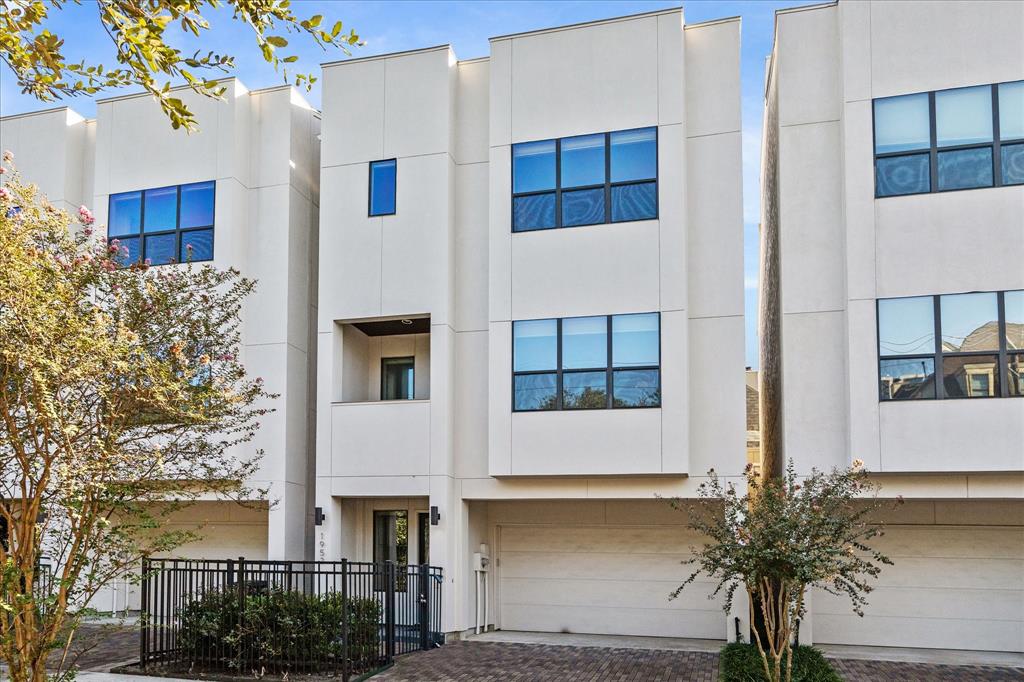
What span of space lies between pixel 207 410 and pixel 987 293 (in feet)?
36.2

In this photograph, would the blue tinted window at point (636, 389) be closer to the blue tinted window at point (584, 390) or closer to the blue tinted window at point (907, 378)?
the blue tinted window at point (584, 390)

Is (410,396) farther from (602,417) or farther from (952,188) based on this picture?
(952,188)

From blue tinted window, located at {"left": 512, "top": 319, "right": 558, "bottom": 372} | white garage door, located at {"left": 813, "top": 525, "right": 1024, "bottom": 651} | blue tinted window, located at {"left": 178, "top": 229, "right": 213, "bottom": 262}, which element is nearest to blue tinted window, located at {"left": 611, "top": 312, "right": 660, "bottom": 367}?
blue tinted window, located at {"left": 512, "top": 319, "right": 558, "bottom": 372}

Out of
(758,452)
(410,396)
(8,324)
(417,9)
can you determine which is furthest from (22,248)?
(758,452)

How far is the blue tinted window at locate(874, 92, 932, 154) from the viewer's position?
15.0m

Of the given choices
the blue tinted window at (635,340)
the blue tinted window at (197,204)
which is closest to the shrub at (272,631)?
the blue tinted window at (635,340)

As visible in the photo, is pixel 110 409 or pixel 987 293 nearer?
pixel 110 409

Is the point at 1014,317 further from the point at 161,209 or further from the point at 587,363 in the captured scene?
the point at 161,209

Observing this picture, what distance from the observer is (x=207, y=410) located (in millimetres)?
10258

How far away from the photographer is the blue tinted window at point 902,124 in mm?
15023

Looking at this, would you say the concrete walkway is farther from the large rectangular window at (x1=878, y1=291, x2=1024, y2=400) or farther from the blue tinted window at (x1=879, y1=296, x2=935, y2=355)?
the blue tinted window at (x1=879, y1=296, x2=935, y2=355)

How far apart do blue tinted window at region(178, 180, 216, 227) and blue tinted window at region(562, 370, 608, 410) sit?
7.55 meters

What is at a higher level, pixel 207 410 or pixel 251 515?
pixel 207 410

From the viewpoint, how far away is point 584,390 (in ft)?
52.9
